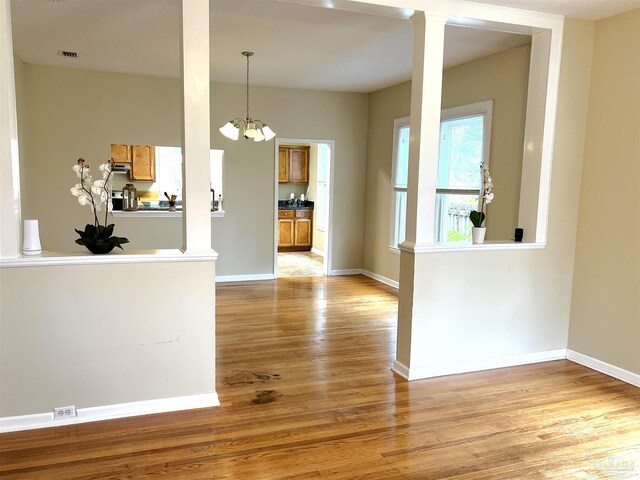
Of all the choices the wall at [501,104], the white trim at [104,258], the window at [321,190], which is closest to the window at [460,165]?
the wall at [501,104]

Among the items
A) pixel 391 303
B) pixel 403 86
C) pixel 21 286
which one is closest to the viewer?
pixel 21 286

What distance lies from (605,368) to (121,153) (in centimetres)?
626

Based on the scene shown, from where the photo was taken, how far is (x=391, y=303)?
578cm

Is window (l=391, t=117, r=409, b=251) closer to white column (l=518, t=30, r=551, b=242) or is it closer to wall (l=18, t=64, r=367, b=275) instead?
wall (l=18, t=64, r=367, b=275)

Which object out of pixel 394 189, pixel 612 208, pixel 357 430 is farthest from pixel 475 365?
A: pixel 394 189

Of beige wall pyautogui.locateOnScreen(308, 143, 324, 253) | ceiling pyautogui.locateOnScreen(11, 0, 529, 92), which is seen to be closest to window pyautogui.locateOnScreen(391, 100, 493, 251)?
ceiling pyautogui.locateOnScreen(11, 0, 529, 92)

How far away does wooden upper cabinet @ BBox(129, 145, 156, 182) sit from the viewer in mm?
7027

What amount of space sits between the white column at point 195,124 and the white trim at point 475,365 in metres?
1.73

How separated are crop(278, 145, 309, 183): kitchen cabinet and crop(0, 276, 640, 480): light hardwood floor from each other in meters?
6.05

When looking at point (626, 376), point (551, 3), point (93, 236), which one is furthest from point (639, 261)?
point (93, 236)

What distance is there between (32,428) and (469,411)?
2.60m

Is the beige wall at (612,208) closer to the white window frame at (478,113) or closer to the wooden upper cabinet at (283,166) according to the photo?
the white window frame at (478,113)

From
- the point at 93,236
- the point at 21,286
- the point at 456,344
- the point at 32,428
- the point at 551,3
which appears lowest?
the point at 32,428

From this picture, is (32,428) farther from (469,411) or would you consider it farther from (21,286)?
(469,411)
